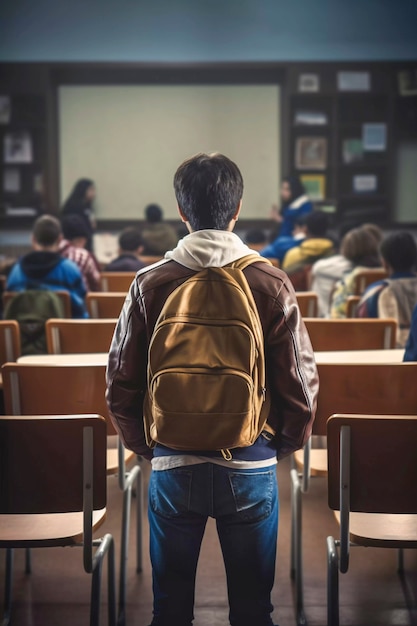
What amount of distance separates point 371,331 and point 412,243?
2.49 feet

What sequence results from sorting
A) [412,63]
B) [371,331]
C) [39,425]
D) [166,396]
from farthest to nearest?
1. [412,63]
2. [371,331]
3. [39,425]
4. [166,396]

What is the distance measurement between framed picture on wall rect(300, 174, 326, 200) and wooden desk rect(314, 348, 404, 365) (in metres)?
6.48

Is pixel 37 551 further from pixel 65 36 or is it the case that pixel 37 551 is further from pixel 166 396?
pixel 65 36

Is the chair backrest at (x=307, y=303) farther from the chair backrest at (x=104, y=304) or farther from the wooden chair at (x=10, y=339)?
the wooden chair at (x=10, y=339)

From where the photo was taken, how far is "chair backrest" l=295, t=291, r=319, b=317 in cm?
415

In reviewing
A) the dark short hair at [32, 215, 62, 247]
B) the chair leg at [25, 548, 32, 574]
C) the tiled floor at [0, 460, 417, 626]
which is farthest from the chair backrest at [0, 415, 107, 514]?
the dark short hair at [32, 215, 62, 247]

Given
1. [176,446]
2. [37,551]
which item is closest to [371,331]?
[37,551]

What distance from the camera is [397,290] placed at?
3633 mm

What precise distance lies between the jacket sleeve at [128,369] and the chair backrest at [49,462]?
0.15 m

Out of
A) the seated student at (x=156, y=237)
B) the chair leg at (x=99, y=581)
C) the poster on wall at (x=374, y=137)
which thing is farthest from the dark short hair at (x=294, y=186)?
the chair leg at (x=99, y=581)

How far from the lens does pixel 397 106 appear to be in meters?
9.21

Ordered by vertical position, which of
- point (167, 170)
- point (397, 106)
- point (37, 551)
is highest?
point (397, 106)

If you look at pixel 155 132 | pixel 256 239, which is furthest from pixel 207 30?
pixel 256 239

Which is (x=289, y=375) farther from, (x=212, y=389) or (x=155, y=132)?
(x=155, y=132)
